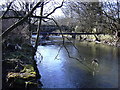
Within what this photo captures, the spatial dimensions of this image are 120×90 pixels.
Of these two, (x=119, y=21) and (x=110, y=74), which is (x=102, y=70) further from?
(x=119, y=21)

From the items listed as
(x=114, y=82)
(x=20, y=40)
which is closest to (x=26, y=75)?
(x=114, y=82)

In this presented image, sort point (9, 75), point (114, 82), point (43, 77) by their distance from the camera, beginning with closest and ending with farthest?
point (9, 75)
point (114, 82)
point (43, 77)

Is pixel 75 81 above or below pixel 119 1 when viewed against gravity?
below

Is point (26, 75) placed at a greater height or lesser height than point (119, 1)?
lesser

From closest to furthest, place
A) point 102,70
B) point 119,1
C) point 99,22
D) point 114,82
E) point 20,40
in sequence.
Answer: point 114,82 < point 102,70 < point 20,40 < point 119,1 < point 99,22

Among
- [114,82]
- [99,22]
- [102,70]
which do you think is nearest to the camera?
[114,82]

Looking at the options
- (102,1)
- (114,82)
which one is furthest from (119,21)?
(114,82)

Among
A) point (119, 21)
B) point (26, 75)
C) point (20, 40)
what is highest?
point (119, 21)

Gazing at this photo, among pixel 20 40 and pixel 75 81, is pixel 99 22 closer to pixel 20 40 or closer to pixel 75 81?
pixel 20 40

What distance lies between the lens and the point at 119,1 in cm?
2333

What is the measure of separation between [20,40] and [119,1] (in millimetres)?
16168

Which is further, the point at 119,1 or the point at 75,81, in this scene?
the point at 119,1

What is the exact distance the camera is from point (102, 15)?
Answer: 2528cm

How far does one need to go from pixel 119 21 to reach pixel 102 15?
2513mm
